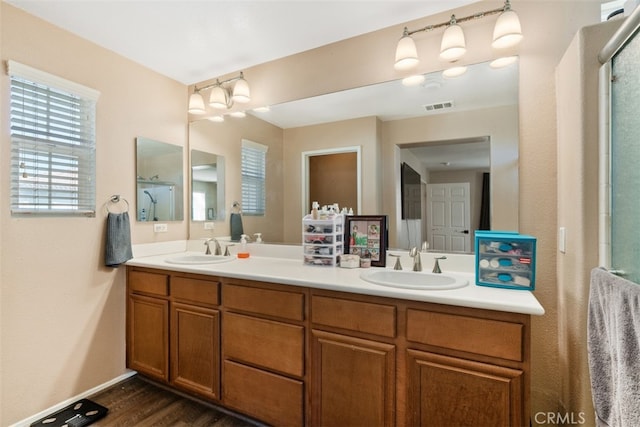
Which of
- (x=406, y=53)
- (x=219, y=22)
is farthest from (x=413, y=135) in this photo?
(x=219, y=22)

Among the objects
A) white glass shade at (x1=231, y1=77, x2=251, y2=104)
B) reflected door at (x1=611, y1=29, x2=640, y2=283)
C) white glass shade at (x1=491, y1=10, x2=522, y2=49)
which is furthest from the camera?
white glass shade at (x1=231, y1=77, x2=251, y2=104)

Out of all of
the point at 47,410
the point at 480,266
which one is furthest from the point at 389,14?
the point at 47,410

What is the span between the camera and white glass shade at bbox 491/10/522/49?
151 centimetres

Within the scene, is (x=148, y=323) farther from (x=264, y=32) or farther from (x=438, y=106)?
(x=438, y=106)

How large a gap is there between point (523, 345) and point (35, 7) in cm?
305

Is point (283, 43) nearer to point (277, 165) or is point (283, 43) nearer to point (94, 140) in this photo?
point (277, 165)

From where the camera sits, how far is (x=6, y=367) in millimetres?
1700

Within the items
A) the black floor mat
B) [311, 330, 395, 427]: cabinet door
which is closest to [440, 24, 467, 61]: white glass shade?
[311, 330, 395, 427]: cabinet door

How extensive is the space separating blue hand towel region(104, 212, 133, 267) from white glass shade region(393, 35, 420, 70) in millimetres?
2215

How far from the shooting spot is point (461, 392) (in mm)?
1200

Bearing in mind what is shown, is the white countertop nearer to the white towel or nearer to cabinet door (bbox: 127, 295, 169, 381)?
the white towel

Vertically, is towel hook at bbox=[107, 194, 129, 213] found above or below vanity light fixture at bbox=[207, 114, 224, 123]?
below

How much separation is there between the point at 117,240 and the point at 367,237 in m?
1.81

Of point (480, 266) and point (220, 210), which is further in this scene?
point (220, 210)
